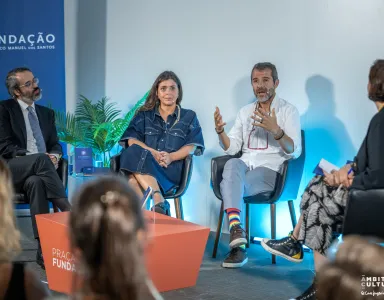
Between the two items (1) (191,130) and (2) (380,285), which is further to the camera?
(1) (191,130)

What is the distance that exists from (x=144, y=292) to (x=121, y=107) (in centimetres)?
537

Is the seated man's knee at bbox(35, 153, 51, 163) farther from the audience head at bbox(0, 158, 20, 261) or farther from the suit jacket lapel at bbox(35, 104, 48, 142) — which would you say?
the audience head at bbox(0, 158, 20, 261)

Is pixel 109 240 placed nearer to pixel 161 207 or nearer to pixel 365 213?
pixel 365 213

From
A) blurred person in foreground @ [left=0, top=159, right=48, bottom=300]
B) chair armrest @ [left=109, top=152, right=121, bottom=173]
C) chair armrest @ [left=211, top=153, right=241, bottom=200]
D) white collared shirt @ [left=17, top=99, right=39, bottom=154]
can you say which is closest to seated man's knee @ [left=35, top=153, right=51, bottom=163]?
white collared shirt @ [left=17, top=99, right=39, bottom=154]

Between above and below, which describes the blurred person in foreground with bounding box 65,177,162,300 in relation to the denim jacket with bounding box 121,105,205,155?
below

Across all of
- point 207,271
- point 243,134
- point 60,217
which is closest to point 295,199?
point 243,134

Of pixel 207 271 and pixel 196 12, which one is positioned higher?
pixel 196 12

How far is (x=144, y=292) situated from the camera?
141cm

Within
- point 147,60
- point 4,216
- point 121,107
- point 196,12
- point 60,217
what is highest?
point 196,12

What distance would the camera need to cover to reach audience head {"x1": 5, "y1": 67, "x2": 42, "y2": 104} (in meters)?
5.29

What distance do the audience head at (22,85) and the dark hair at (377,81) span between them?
9.53ft

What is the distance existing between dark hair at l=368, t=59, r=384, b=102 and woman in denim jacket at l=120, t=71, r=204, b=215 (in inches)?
78.0

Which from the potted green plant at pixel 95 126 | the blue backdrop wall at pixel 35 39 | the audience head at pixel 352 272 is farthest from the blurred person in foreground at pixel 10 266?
the blue backdrop wall at pixel 35 39

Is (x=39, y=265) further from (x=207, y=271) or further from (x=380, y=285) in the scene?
(x=380, y=285)
